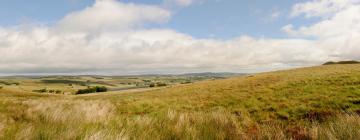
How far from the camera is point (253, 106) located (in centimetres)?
2550

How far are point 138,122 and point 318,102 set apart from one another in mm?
21165

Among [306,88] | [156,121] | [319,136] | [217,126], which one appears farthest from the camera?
[306,88]

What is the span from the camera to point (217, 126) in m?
6.72

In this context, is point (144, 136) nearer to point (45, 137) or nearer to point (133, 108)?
point (45, 137)

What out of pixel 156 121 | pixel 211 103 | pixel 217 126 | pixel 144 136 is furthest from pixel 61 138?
pixel 211 103

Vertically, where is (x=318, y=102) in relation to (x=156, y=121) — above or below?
below

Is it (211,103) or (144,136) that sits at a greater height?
(144,136)

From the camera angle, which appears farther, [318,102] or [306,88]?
[306,88]

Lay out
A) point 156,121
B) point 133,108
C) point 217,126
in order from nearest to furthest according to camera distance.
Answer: point 217,126 → point 156,121 → point 133,108

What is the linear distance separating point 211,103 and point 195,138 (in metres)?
25.0

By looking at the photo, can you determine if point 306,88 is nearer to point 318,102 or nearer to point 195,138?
point 318,102

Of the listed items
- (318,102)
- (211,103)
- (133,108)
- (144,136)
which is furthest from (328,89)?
(144,136)

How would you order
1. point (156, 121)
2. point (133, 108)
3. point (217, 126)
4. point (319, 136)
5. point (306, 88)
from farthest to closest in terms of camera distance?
point (306, 88)
point (133, 108)
point (156, 121)
point (217, 126)
point (319, 136)

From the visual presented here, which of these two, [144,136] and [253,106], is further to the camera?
[253,106]
